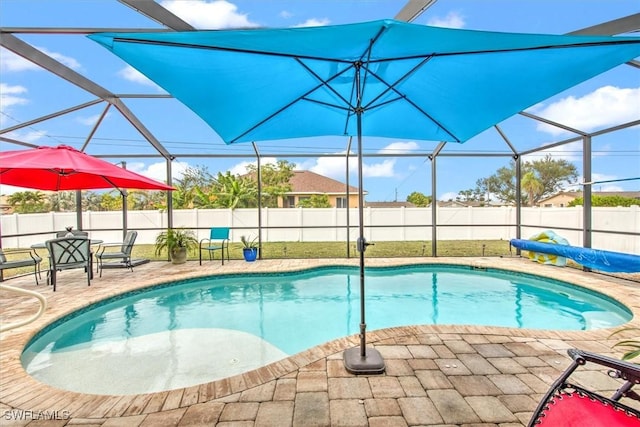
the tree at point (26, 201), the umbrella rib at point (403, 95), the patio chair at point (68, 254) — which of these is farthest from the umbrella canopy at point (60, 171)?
the tree at point (26, 201)

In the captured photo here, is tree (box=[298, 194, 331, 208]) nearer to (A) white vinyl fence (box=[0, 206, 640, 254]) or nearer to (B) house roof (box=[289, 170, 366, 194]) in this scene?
(B) house roof (box=[289, 170, 366, 194])

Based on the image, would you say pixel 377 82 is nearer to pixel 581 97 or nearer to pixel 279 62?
pixel 279 62

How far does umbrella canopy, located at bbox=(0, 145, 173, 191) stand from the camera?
4070 millimetres

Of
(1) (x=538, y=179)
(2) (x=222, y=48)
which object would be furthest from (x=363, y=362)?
(1) (x=538, y=179)

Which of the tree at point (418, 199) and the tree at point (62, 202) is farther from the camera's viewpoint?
the tree at point (418, 199)

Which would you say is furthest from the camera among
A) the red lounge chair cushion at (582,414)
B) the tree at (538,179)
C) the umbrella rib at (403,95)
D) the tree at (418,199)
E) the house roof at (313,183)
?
the house roof at (313,183)

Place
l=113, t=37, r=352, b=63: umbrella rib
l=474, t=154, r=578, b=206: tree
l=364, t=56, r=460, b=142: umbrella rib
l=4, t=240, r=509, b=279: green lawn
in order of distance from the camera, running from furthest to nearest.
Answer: l=474, t=154, r=578, b=206: tree < l=4, t=240, r=509, b=279: green lawn < l=364, t=56, r=460, b=142: umbrella rib < l=113, t=37, r=352, b=63: umbrella rib

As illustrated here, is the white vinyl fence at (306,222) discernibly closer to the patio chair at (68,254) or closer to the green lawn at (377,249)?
the green lawn at (377,249)

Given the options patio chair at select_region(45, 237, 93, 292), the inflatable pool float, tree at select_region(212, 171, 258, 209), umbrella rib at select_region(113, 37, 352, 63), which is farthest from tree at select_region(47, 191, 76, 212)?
the inflatable pool float

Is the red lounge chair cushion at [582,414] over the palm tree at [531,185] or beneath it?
beneath

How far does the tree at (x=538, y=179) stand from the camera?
19.6 meters

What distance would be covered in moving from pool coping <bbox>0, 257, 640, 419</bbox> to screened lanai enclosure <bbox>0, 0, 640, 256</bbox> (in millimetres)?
1169

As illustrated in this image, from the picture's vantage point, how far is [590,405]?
4.58 ft

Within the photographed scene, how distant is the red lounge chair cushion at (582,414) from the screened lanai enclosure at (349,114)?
146 centimetres
